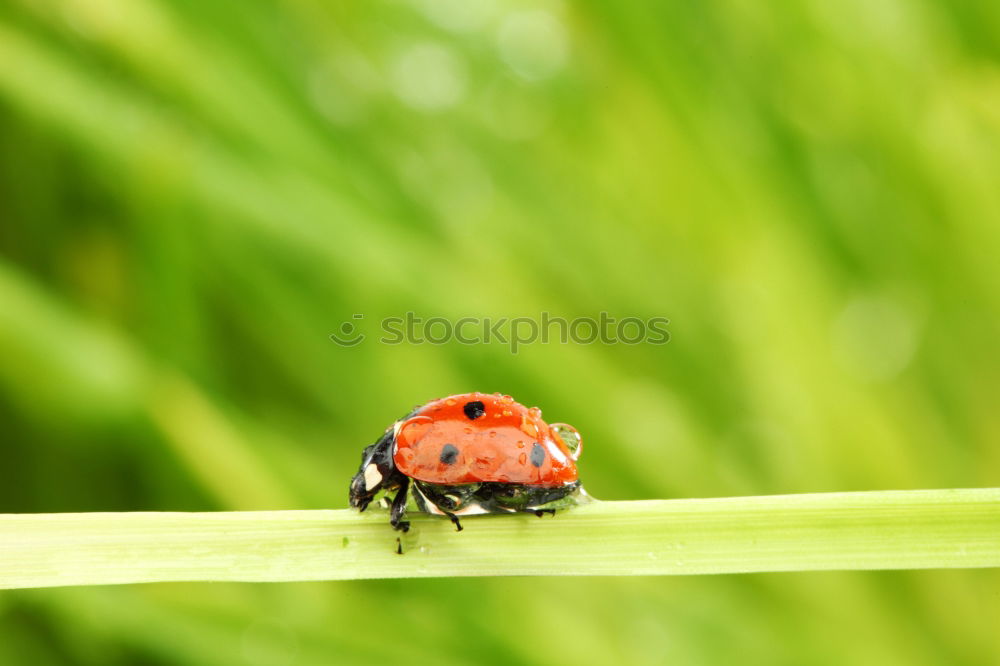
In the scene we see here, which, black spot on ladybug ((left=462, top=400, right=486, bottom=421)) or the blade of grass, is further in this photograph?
black spot on ladybug ((left=462, top=400, right=486, bottom=421))

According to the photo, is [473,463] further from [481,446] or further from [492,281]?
[492,281]

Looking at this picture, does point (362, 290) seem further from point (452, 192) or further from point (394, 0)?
point (394, 0)

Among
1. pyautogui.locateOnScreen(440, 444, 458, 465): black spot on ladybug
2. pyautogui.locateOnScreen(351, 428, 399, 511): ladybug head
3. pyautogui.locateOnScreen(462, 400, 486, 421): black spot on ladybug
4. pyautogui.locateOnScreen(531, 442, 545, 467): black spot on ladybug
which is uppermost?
pyautogui.locateOnScreen(462, 400, 486, 421): black spot on ladybug

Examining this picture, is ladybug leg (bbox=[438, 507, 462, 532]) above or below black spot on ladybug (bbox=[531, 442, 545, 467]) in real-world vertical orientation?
below

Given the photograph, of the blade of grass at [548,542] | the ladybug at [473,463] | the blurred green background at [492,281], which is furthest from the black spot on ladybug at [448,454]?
the blurred green background at [492,281]

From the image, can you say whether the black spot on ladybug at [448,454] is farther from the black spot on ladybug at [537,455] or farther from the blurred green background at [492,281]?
the blurred green background at [492,281]

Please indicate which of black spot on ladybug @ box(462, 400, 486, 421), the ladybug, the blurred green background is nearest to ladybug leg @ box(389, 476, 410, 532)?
the ladybug

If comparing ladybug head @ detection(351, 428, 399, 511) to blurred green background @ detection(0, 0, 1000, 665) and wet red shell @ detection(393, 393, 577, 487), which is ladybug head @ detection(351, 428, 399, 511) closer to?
wet red shell @ detection(393, 393, 577, 487)
